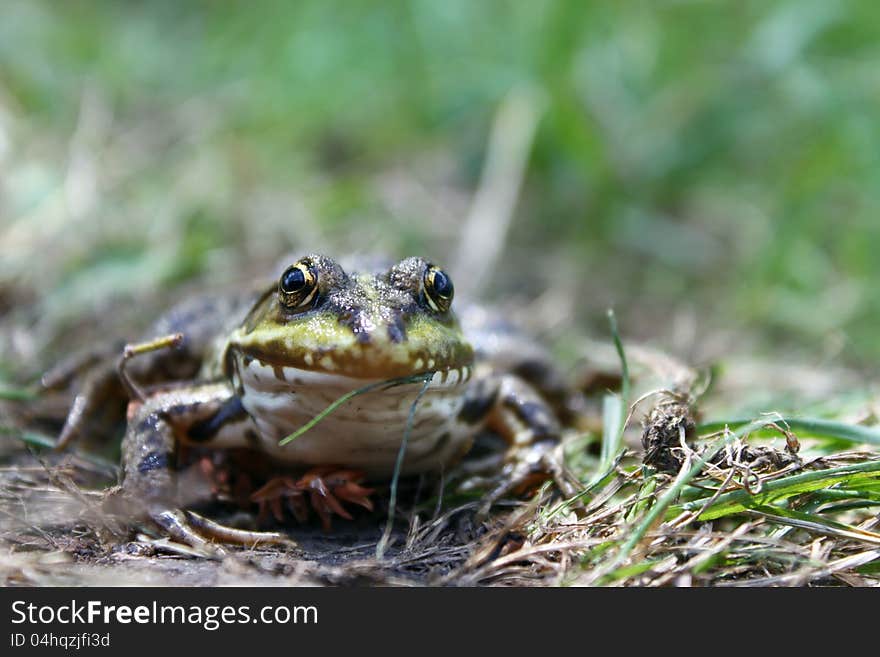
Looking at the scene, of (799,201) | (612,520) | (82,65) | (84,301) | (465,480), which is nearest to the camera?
(612,520)

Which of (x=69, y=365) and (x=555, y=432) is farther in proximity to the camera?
(x=69, y=365)

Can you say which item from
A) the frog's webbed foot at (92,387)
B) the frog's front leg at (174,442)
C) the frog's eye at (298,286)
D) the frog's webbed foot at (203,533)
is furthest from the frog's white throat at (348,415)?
the frog's webbed foot at (92,387)

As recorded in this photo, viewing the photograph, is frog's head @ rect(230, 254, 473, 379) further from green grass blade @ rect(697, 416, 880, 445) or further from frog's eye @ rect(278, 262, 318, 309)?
green grass blade @ rect(697, 416, 880, 445)

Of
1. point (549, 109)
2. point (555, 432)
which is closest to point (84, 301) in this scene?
point (555, 432)

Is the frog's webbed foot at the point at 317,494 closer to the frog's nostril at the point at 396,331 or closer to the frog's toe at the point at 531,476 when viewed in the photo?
the frog's toe at the point at 531,476

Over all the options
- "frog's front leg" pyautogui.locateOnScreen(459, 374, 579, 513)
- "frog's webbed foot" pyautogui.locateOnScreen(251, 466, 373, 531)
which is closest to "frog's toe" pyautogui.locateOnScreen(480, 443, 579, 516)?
"frog's front leg" pyautogui.locateOnScreen(459, 374, 579, 513)

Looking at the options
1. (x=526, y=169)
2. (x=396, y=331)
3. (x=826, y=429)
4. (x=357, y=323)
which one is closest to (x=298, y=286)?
(x=357, y=323)

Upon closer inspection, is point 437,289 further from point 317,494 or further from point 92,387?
point 92,387
